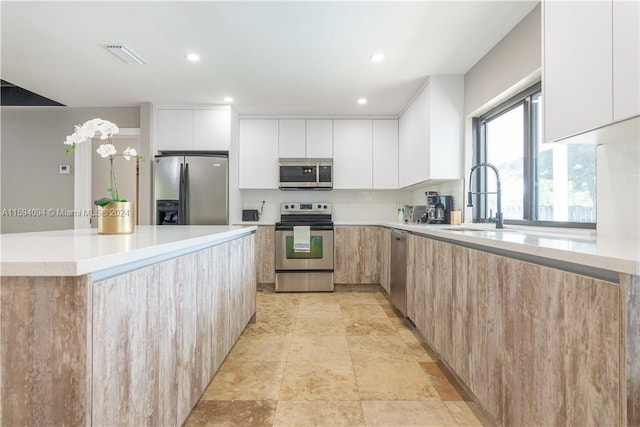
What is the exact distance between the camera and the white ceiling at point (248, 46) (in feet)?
6.84

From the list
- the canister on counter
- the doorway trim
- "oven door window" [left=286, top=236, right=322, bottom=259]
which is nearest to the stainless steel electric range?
"oven door window" [left=286, top=236, right=322, bottom=259]

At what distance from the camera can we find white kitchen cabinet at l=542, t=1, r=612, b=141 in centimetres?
114

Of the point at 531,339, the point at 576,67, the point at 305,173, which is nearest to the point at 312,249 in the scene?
the point at 305,173

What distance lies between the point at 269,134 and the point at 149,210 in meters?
1.86

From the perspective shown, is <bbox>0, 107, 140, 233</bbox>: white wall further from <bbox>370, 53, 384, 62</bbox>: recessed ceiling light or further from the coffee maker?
the coffee maker

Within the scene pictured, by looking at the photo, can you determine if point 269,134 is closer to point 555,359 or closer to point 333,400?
point 333,400

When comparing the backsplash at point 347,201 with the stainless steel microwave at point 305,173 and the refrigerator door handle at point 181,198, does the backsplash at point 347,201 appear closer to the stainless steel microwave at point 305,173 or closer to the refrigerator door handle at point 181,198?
the stainless steel microwave at point 305,173

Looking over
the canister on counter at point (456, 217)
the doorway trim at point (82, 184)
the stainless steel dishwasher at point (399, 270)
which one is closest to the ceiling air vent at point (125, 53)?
the doorway trim at point (82, 184)

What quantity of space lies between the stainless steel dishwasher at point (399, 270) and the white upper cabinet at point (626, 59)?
6.12ft

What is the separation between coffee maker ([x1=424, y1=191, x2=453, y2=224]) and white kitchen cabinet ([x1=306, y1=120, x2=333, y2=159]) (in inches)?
64.3

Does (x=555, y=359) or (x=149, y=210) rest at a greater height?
(x=149, y=210)

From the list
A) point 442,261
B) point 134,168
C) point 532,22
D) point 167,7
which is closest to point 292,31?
point 167,7

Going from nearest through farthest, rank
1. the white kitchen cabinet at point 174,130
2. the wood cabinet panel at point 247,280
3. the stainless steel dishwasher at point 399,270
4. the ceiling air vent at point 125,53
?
the wood cabinet panel at point 247,280
the ceiling air vent at point 125,53
the stainless steel dishwasher at point 399,270
the white kitchen cabinet at point 174,130

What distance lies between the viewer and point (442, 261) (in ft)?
6.36
